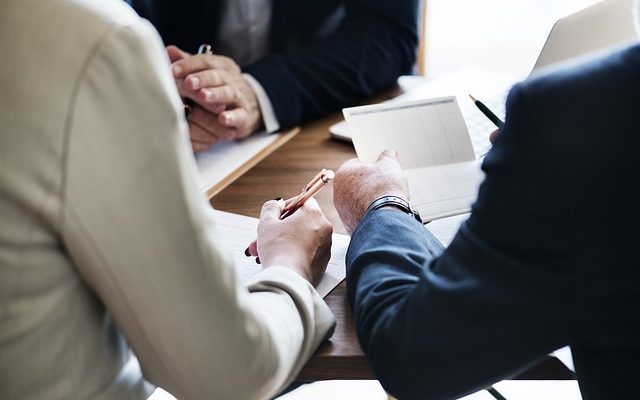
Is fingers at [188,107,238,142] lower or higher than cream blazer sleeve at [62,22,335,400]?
lower

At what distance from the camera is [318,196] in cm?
103

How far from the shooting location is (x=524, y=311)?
0.62 metres

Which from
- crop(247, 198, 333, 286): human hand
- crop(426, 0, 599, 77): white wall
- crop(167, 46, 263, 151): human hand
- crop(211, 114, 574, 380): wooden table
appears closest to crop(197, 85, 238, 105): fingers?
crop(167, 46, 263, 151): human hand

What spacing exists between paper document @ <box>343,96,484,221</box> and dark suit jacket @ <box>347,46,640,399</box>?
0.31 meters

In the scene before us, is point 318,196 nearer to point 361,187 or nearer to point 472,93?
point 361,187

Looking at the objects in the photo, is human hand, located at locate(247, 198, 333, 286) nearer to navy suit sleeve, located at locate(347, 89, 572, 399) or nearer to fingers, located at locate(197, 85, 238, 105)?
navy suit sleeve, located at locate(347, 89, 572, 399)

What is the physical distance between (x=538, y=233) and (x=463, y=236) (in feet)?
0.23

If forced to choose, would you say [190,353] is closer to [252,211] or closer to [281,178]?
[252,211]

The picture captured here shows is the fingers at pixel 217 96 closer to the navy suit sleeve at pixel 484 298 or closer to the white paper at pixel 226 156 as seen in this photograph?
the white paper at pixel 226 156

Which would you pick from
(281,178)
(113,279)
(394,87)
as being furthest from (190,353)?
(394,87)

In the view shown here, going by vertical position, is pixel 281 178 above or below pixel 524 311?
below

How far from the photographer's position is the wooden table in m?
0.74

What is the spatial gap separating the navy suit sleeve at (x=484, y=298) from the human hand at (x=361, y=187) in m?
0.15

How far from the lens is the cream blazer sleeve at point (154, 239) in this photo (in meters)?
0.51
